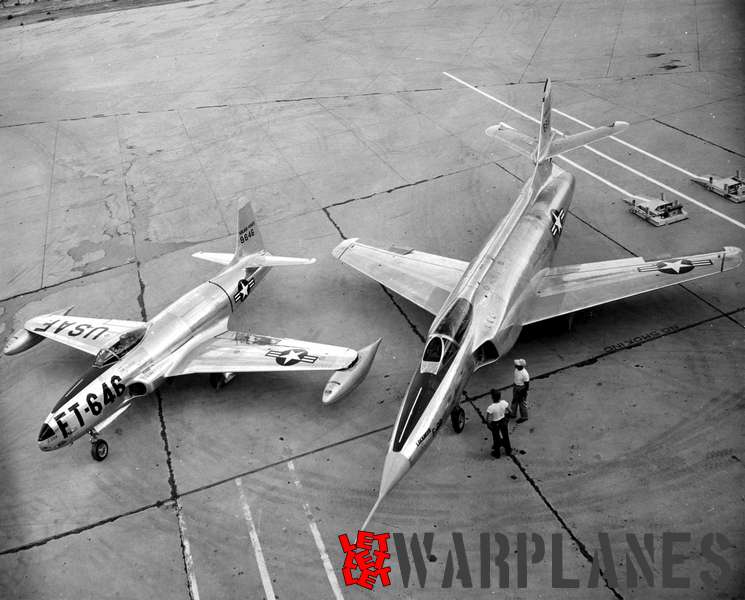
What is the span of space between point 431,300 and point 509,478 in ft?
14.9

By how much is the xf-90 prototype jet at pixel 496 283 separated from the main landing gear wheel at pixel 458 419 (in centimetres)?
2

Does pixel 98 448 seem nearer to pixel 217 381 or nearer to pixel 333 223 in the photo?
pixel 217 381

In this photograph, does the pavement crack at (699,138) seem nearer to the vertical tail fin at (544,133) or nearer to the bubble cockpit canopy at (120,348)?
the vertical tail fin at (544,133)

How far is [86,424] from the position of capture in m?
12.0

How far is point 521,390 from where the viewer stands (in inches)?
463

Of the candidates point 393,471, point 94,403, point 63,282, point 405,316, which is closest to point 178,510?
point 94,403

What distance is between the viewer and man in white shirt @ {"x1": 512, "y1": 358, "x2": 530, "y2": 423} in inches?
456

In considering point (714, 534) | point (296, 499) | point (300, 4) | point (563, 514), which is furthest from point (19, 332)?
point (300, 4)

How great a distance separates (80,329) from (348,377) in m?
6.54

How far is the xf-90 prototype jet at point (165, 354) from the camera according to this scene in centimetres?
1206

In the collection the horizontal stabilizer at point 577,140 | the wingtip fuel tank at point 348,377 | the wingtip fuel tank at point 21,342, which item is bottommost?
the wingtip fuel tank at point 348,377

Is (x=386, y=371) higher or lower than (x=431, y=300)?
lower

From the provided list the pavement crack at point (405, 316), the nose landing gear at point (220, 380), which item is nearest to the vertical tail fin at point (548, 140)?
the pavement crack at point (405, 316)

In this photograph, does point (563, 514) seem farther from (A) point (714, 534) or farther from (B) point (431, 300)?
(B) point (431, 300)
